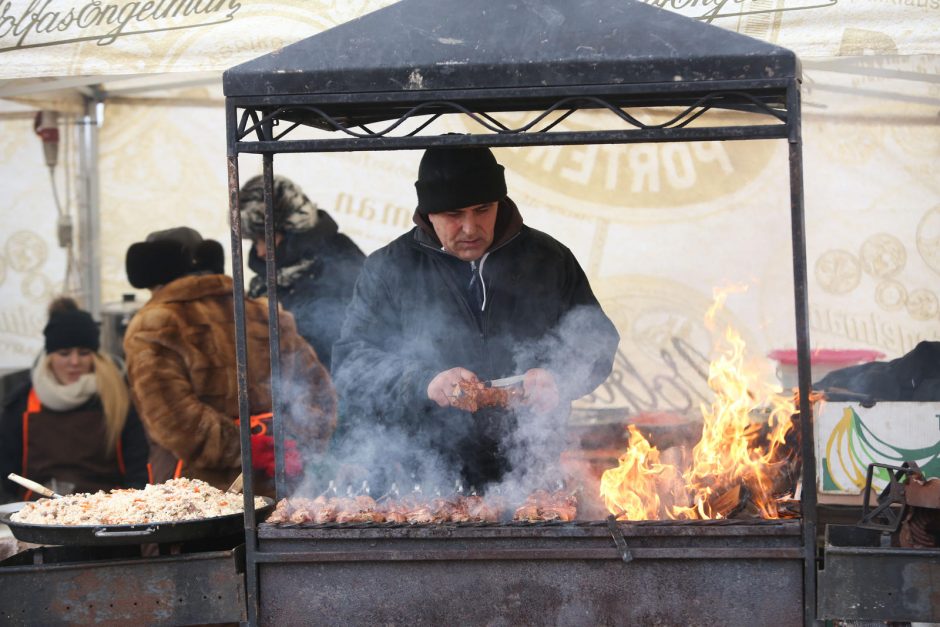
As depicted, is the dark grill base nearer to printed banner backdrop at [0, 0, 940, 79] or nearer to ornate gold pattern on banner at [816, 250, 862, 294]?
printed banner backdrop at [0, 0, 940, 79]

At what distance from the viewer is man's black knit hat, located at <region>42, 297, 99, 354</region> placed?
614cm

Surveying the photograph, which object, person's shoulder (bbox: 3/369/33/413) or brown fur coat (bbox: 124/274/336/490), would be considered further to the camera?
person's shoulder (bbox: 3/369/33/413)

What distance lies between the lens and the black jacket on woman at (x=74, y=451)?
593 centimetres

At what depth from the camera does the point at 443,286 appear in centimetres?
435

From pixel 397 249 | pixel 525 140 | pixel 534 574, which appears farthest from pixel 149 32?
pixel 534 574

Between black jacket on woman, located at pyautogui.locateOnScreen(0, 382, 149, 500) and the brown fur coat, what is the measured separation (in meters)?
0.49

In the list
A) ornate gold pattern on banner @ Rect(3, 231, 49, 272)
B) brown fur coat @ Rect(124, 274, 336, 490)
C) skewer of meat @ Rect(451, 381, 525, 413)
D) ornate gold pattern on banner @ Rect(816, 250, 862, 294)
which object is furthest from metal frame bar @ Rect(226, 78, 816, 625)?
ornate gold pattern on banner @ Rect(3, 231, 49, 272)

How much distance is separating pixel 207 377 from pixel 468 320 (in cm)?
188

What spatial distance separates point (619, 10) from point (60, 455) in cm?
427

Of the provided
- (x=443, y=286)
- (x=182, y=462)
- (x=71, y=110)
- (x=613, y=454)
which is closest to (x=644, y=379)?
(x=613, y=454)

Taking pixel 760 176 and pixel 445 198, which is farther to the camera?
pixel 760 176

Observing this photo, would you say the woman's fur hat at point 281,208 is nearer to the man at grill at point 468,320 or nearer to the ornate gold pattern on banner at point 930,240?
the man at grill at point 468,320

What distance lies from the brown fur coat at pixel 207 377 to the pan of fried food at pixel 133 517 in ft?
4.46

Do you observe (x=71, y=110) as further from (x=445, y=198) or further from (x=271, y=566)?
(x=271, y=566)
